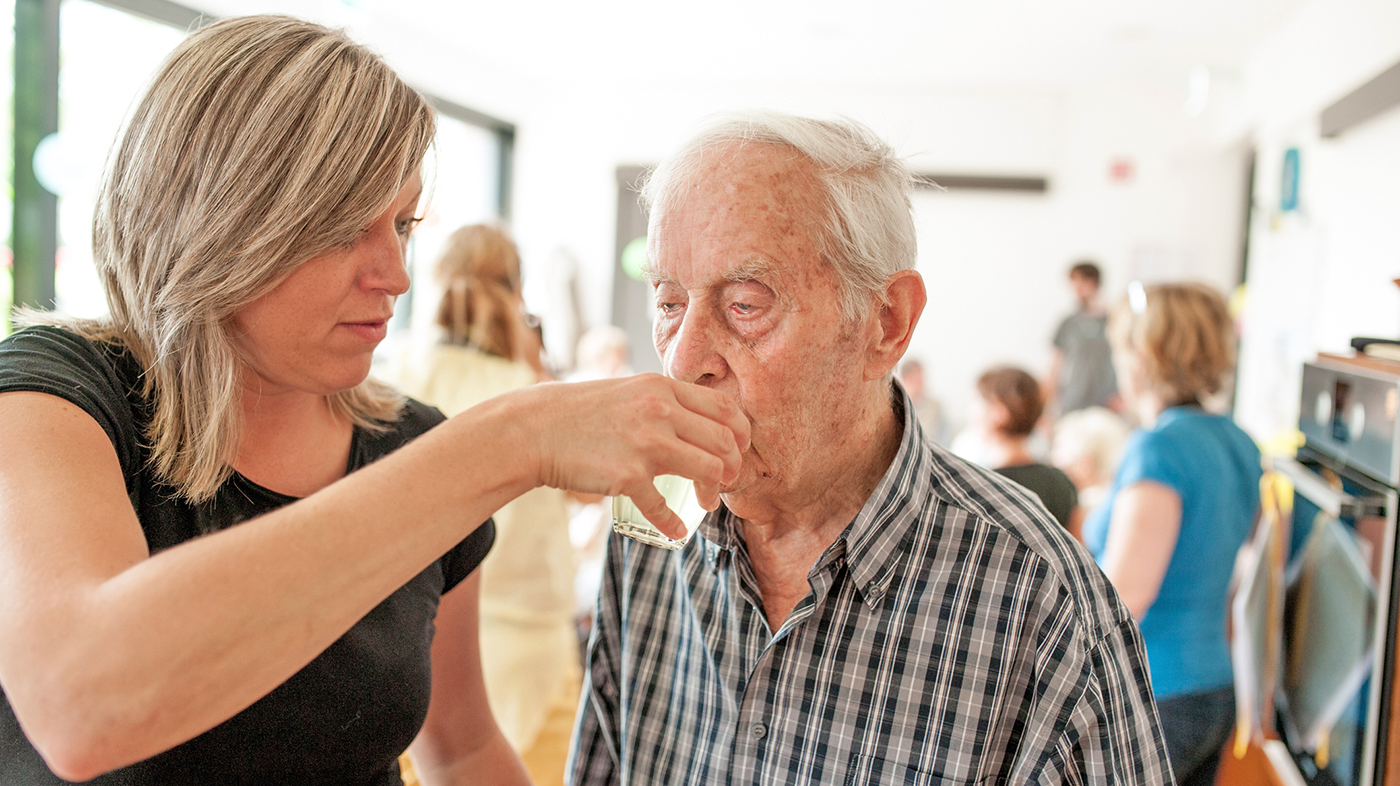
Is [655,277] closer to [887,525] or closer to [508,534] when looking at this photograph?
[887,525]

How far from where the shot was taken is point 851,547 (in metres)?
1.07

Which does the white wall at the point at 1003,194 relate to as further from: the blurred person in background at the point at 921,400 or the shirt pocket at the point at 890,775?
the shirt pocket at the point at 890,775

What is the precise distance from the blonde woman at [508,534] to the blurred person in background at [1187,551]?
1.56 meters

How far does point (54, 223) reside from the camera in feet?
13.7

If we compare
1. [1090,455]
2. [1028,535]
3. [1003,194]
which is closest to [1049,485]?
[1028,535]

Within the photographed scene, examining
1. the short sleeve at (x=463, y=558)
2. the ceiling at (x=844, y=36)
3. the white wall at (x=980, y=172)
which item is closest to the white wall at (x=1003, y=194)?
the white wall at (x=980, y=172)

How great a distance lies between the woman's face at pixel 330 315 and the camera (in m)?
1.01

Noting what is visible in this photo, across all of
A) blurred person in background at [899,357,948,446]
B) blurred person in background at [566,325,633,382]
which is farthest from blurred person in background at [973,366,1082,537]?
blurred person in background at [899,357,948,446]

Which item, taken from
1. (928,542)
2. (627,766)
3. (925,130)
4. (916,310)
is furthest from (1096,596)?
(925,130)

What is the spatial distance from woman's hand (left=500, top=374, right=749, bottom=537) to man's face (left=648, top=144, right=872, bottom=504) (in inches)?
11.7

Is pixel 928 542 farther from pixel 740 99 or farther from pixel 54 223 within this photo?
pixel 740 99

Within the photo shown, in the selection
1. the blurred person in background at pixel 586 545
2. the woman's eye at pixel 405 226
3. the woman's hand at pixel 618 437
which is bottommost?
the blurred person in background at pixel 586 545

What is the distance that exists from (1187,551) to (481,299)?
81.0 inches

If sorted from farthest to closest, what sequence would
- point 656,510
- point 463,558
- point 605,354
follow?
point 605,354, point 463,558, point 656,510
